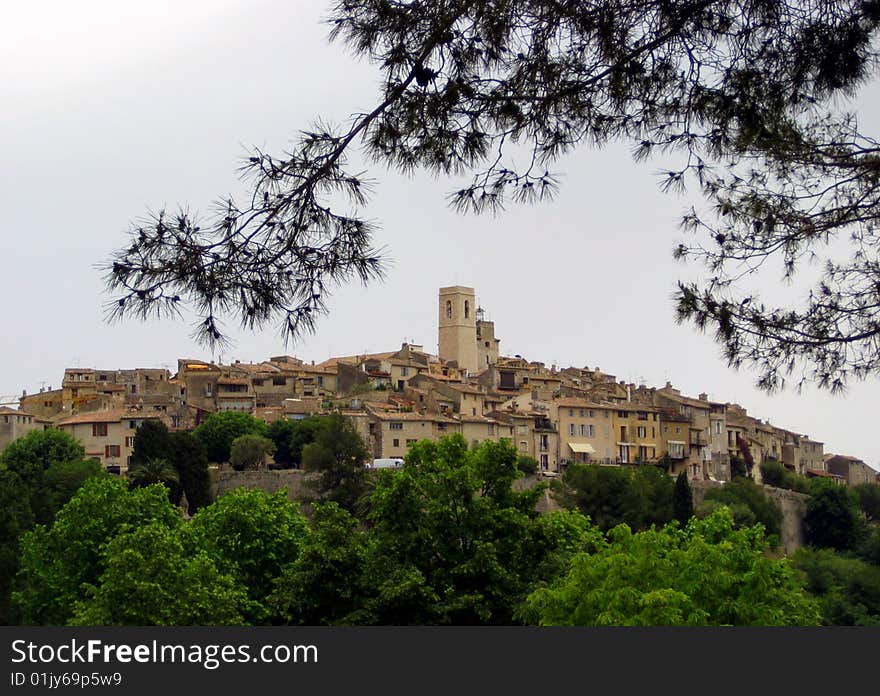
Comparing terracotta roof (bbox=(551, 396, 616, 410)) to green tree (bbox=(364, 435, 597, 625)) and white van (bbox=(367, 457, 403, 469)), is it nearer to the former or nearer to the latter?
white van (bbox=(367, 457, 403, 469))

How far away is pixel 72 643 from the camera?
34.7 feet

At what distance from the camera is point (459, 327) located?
4151 inches

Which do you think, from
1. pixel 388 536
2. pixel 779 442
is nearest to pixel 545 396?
pixel 779 442

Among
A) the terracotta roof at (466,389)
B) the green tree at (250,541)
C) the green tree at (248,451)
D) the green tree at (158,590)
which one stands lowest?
the green tree at (158,590)

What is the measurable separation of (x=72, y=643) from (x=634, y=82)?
538cm

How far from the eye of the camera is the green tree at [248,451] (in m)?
66.0

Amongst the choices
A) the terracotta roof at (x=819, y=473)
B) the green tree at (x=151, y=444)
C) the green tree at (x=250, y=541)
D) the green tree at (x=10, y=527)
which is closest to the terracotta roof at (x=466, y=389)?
the green tree at (x=151, y=444)

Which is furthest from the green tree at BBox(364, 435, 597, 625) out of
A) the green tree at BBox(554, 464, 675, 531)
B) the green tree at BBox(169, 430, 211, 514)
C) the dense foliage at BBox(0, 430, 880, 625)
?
the green tree at BBox(169, 430, 211, 514)

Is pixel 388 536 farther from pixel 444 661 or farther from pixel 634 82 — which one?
pixel 634 82

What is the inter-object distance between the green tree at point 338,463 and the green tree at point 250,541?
25.3m

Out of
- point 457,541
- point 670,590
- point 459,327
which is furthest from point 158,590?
point 459,327

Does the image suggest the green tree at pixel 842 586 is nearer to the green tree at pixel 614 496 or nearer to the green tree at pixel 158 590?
the green tree at pixel 614 496

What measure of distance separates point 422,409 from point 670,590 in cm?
5137

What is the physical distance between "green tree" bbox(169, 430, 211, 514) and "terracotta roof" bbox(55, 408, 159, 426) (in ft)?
32.5
